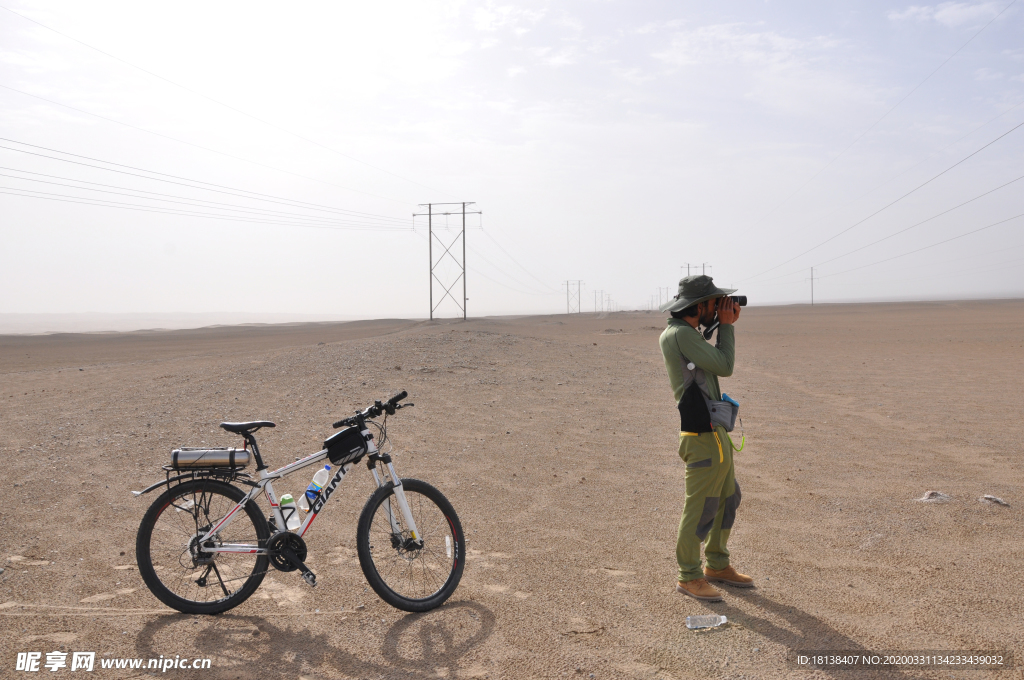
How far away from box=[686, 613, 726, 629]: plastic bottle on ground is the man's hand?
2158mm

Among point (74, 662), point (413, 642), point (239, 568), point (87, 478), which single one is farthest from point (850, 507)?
point (87, 478)

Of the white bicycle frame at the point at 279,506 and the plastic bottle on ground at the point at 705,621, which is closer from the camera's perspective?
the plastic bottle on ground at the point at 705,621

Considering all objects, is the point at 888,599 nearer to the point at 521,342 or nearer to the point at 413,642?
the point at 413,642

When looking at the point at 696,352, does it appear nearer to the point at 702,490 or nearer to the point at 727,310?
the point at 727,310

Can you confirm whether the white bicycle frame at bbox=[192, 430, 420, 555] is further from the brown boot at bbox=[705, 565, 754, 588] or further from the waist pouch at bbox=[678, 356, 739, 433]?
the brown boot at bbox=[705, 565, 754, 588]

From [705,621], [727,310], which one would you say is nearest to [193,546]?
[705,621]

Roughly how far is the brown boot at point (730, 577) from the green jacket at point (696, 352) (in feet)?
4.79

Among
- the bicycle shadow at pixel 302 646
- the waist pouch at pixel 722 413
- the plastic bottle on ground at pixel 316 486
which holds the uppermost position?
the waist pouch at pixel 722 413

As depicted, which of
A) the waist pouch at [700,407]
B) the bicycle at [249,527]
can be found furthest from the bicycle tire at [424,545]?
the waist pouch at [700,407]

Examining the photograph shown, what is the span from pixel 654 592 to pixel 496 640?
1.47 meters

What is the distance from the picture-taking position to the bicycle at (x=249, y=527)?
4895 mm

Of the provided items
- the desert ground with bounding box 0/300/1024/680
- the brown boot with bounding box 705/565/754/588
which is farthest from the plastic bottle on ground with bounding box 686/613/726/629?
the brown boot with bounding box 705/565/754/588

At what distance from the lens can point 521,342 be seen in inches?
981

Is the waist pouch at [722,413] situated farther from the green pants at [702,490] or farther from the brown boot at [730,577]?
the brown boot at [730,577]
